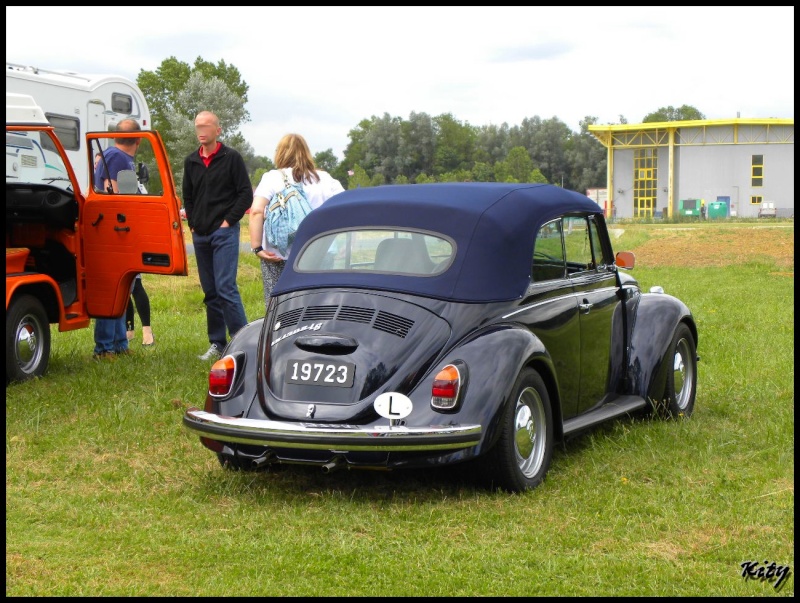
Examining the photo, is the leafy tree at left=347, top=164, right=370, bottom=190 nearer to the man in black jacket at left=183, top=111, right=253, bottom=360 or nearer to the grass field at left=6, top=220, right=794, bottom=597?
the man in black jacket at left=183, top=111, right=253, bottom=360

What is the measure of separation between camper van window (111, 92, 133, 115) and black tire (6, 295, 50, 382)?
1070cm

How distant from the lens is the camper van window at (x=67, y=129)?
1700 centimetres

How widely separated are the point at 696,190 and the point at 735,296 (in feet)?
196

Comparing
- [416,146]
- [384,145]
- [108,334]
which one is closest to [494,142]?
[416,146]

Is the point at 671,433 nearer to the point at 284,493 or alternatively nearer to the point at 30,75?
the point at 284,493

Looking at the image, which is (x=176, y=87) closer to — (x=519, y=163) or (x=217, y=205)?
(x=519, y=163)

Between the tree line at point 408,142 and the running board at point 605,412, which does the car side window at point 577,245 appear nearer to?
the running board at point 605,412

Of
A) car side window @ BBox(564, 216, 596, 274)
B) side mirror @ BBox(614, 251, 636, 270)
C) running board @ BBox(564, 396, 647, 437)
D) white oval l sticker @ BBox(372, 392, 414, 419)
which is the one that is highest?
car side window @ BBox(564, 216, 596, 274)

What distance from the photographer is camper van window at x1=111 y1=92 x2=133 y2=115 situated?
731 inches

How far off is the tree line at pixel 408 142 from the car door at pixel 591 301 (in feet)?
162

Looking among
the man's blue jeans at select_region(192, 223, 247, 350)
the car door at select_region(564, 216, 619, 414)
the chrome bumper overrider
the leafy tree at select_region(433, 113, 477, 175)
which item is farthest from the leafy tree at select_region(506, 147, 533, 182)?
the chrome bumper overrider

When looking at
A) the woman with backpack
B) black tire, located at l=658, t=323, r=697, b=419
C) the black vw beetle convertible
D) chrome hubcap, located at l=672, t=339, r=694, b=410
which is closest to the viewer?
the black vw beetle convertible

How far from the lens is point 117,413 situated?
23.7ft

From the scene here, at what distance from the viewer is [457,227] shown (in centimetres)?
581
